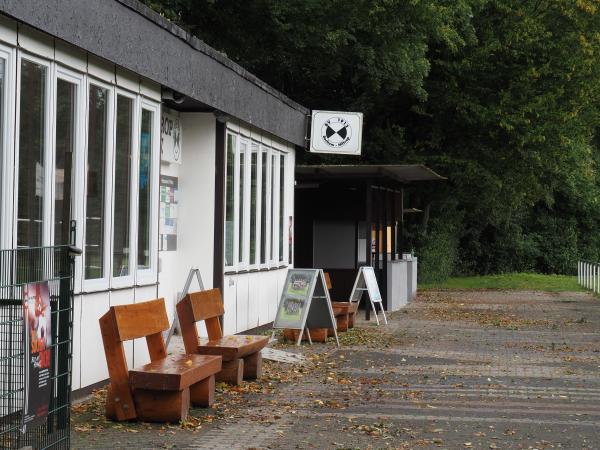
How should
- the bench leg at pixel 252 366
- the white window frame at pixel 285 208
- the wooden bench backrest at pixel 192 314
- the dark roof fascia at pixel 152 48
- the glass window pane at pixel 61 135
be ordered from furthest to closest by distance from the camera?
the white window frame at pixel 285 208 → the bench leg at pixel 252 366 → the wooden bench backrest at pixel 192 314 → the glass window pane at pixel 61 135 → the dark roof fascia at pixel 152 48

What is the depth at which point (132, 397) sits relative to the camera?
31.3 ft

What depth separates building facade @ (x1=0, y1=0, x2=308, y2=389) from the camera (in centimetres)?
977

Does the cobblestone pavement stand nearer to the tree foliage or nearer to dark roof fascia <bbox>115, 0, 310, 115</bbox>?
dark roof fascia <bbox>115, 0, 310, 115</bbox>

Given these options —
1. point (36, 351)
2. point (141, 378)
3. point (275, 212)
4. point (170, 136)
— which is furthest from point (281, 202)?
point (36, 351)

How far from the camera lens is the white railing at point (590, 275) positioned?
127ft

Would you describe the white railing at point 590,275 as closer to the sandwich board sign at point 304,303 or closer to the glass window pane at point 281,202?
the glass window pane at point 281,202

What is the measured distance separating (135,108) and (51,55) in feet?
8.17

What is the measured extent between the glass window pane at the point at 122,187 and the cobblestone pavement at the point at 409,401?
1.81 meters

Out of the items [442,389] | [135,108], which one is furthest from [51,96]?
[442,389]

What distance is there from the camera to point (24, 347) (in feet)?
21.9

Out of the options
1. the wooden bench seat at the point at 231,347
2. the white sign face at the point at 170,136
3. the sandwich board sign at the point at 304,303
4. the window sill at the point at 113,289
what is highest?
the white sign face at the point at 170,136

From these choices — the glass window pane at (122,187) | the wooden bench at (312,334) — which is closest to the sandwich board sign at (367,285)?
the wooden bench at (312,334)

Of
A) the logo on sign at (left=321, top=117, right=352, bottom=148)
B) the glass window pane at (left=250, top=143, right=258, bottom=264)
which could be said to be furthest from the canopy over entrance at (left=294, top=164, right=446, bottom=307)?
the glass window pane at (left=250, top=143, right=258, bottom=264)

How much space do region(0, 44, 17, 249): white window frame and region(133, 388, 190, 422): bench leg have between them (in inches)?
62.3
